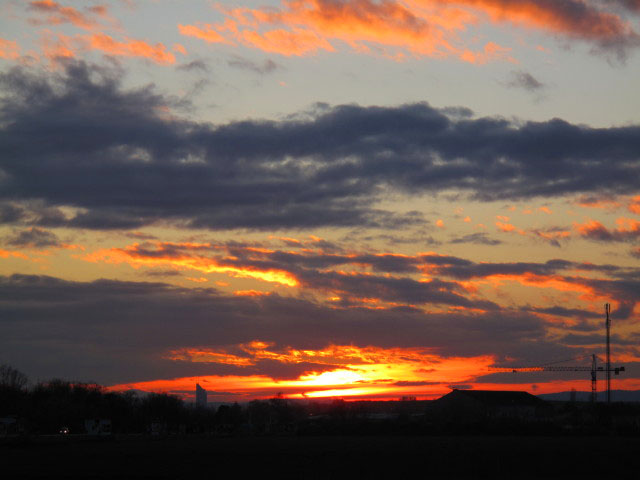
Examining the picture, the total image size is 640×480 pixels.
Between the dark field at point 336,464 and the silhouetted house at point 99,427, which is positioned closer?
the dark field at point 336,464

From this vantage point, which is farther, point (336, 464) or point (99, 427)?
point (99, 427)

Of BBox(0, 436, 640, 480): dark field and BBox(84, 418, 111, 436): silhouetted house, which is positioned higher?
BBox(0, 436, 640, 480): dark field

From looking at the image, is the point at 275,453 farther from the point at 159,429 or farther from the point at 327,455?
the point at 159,429

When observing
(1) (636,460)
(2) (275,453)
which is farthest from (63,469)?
(1) (636,460)

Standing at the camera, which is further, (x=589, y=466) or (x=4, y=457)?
(x=4, y=457)

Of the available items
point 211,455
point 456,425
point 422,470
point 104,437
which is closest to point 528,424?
point 456,425

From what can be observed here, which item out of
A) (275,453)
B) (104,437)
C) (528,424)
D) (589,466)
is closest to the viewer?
(589,466)

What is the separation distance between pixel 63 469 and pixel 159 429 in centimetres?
13057

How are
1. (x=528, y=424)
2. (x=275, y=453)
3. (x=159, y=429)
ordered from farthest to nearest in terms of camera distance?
(x=159, y=429)
(x=528, y=424)
(x=275, y=453)

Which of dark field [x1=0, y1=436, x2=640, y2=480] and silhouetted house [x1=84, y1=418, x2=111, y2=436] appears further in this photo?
silhouetted house [x1=84, y1=418, x2=111, y2=436]

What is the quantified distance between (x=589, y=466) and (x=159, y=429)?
467 ft

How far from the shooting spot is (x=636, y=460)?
7681 cm

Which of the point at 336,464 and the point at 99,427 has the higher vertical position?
the point at 336,464

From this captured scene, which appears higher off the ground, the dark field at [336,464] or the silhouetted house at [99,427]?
the dark field at [336,464]
